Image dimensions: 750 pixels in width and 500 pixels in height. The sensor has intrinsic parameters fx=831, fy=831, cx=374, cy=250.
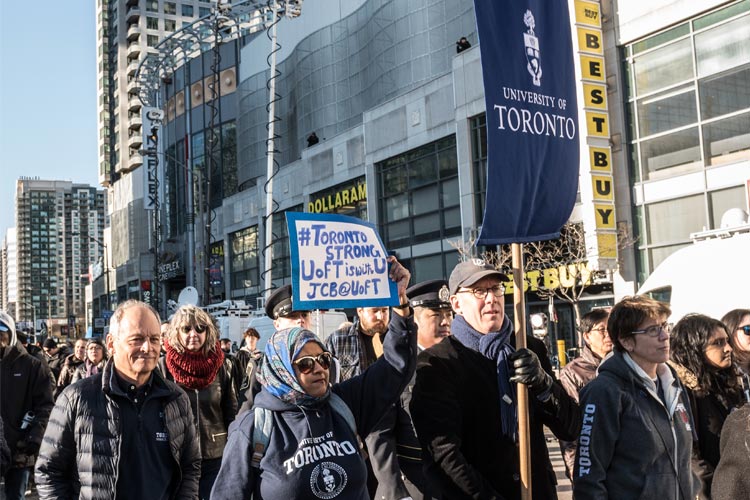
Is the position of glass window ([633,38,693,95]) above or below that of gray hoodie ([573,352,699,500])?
above

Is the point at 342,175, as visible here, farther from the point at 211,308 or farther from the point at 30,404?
the point at 30,404

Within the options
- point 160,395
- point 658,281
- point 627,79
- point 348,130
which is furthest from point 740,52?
point 160,395

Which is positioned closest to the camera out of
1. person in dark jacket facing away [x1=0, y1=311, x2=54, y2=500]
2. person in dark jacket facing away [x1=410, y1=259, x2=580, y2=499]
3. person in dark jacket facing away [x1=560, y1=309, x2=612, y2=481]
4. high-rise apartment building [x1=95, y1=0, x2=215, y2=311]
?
person in dark jacket facing away [x1=410, y1=259, x2=580, y2=499]

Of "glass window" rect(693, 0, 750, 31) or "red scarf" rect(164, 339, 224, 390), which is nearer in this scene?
"red scarf" rect(164, 339, 224, 390)

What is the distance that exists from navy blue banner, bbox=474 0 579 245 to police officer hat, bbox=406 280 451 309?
898 millimetres

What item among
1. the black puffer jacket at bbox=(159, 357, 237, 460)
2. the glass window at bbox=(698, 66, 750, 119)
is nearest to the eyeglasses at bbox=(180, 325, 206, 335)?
the black puffer jacket at bbox=(159, 357, 237, 460)

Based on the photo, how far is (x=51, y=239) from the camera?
18288 cm

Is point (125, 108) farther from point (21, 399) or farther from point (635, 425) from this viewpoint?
point (635, 425)

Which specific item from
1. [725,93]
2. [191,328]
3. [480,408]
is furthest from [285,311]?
[725,93]

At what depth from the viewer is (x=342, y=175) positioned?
3903 cm

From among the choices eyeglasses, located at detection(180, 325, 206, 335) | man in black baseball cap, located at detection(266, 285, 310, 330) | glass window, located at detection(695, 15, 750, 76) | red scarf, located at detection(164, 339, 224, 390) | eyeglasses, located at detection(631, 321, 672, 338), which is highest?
glass window, located at detection(695, 15, 750, 76)

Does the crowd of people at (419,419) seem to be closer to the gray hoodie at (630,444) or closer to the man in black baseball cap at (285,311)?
the gray hoodie at (630,444)

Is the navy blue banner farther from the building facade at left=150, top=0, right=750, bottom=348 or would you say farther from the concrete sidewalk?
the building facade at left=150, top=0, right=750, bottom=348

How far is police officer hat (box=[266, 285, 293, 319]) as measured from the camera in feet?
19.0
